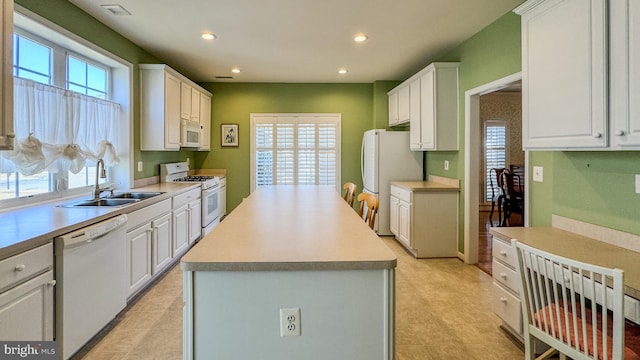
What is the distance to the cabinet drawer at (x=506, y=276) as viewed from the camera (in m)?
2.30

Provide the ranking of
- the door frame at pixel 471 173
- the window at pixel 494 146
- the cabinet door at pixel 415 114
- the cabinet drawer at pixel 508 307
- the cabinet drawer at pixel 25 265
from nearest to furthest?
the cabinet drawer at pixel 25 265
the cabinet drawer at pixel 508 307
the door frame at pixel 471 173
the cabinet door at pixel 415 114
the window at pixel 494 146

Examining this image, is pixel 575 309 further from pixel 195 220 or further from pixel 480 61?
pixel 195 220

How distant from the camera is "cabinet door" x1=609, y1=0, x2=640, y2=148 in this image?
1.62 m

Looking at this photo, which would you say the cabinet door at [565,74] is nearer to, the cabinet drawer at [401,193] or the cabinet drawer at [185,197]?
the cabinet drawer at [401,193]

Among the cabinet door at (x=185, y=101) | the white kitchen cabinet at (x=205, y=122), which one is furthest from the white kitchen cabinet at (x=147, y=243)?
the white kitchen cabinet at (x=205, y=122)

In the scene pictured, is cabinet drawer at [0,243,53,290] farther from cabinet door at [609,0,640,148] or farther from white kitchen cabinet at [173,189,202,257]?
cabinet door at [609,0,640,148]

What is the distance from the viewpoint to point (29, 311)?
1802 millimetres

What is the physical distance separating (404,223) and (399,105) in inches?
75.6

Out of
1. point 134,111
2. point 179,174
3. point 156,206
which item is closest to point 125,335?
point 156,206

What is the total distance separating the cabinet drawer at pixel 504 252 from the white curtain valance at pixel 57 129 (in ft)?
11.0

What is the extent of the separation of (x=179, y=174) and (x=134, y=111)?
142 cm

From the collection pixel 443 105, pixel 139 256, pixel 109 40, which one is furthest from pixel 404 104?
pixel 139 256

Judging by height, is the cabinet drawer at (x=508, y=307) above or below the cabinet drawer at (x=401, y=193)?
below

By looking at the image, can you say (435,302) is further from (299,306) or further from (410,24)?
(410,24)
